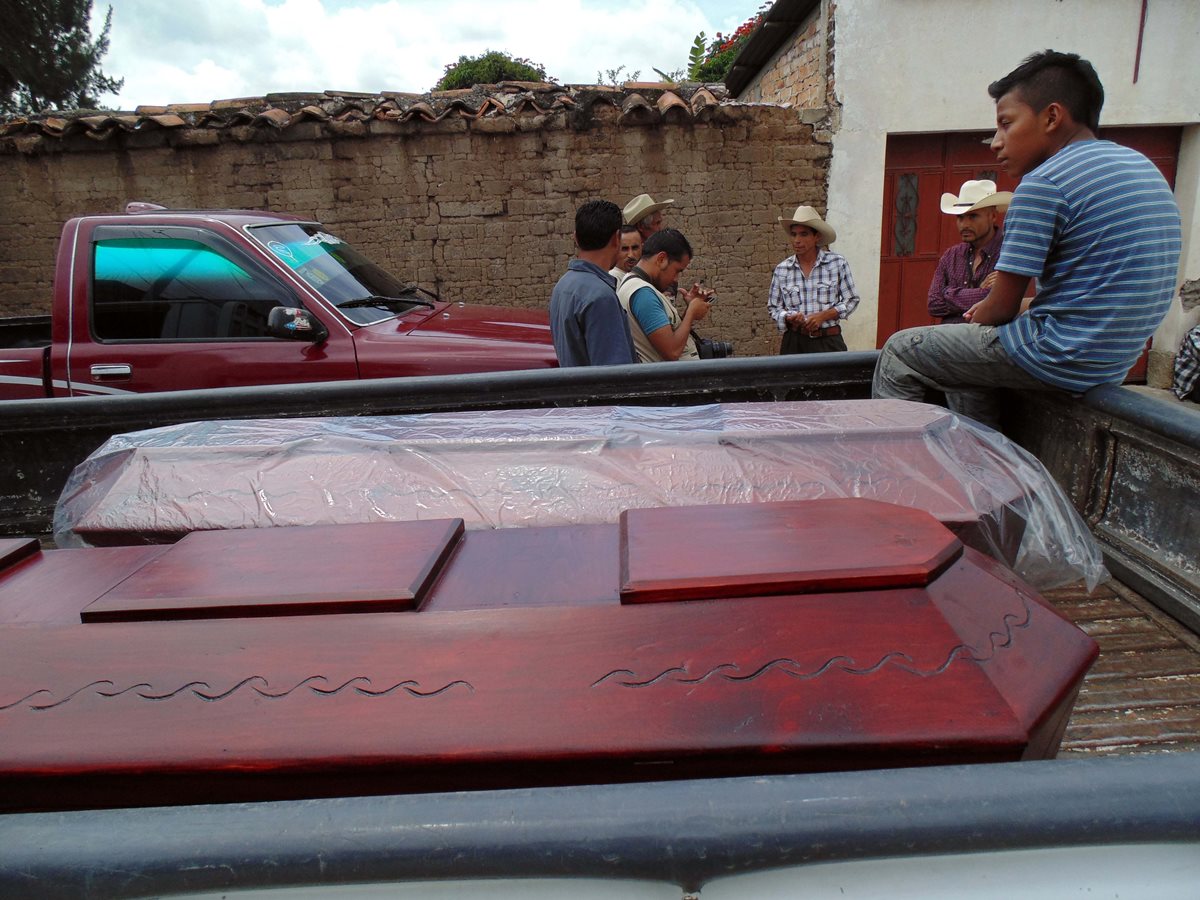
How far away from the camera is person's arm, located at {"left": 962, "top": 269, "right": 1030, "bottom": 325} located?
7.29ft

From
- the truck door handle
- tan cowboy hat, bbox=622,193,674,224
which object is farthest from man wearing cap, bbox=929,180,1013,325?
the truck door handle

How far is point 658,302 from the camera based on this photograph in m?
3.71

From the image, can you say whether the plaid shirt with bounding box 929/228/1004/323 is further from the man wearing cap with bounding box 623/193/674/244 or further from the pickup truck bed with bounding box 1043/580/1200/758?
the pickup truck bed with bounding box 1043/580/1200/758

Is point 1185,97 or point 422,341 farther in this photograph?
point 1185,97

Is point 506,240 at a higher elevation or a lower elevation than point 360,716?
higher

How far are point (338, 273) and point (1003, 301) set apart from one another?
3347mm

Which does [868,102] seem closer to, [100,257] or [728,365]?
[728,365]

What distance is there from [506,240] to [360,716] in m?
7.17

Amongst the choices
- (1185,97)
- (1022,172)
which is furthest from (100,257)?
(1185,97)

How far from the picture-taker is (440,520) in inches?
59.2

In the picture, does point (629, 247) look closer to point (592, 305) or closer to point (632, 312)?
point (632, 312)

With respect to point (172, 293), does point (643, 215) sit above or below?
above

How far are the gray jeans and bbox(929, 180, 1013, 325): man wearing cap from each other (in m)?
2.08

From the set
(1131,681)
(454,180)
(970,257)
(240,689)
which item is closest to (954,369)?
(1131,681)
